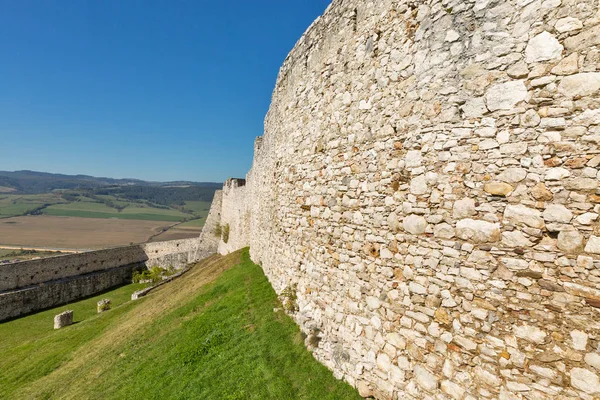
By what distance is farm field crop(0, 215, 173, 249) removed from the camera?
87.2 meters

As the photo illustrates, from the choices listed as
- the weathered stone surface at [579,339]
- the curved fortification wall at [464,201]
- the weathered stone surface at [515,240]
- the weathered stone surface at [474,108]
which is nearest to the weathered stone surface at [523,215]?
the curved fortification wall at [464,201]

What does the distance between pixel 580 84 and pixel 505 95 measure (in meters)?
0.73

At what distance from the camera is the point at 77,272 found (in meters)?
37.5

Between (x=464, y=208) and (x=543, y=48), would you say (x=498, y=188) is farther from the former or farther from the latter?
(x=543, y=48)

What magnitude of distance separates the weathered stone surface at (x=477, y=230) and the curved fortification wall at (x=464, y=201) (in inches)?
0.5

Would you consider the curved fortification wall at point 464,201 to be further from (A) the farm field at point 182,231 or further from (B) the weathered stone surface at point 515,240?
(A) the farm field at point 182,231

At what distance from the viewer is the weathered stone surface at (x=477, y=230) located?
13.5 feet

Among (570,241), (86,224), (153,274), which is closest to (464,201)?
(570,241)

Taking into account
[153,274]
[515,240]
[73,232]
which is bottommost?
[73,232]

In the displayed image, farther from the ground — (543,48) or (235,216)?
(543,48)

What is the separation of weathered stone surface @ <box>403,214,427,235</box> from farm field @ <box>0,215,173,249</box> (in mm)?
90903

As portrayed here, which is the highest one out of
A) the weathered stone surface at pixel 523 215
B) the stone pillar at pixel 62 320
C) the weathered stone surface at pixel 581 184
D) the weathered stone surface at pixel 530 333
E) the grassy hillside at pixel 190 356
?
the weathered stone surface at pixel 581 184

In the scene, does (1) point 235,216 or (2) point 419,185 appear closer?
(2) point 419,185

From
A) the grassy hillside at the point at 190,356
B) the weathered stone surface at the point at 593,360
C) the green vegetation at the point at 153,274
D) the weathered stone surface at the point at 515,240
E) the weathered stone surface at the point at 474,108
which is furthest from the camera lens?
the green vegetation at the point at 153,274
